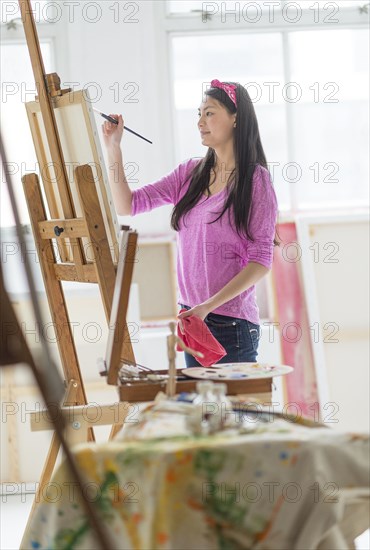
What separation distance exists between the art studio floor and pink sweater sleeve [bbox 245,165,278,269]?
44.1 inches

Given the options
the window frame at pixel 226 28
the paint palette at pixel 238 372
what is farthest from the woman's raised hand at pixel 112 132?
the window frame at pixel 226 28

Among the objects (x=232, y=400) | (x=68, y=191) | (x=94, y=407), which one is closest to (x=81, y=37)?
(x=68, y=191)

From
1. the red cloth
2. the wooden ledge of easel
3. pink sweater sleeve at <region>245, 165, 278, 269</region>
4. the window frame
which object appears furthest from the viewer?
the window frame

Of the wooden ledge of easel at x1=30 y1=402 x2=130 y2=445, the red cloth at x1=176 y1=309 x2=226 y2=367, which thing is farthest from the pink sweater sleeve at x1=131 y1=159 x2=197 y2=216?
the wooden ledge of easel at x1=30 y1=402 x2=130 y2=445

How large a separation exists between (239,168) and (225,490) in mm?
1514

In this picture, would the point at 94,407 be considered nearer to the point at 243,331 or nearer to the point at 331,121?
the point at 243,331

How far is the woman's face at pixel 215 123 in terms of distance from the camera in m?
2.80

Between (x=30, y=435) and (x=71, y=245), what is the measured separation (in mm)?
1655

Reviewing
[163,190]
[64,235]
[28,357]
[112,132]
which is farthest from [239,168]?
[28,357]

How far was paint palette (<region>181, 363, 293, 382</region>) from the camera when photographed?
1898mm

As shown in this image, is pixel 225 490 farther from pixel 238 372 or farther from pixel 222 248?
pixel 222 248

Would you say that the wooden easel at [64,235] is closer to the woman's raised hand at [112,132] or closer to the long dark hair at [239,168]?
the woman's raised hand at [112,132]

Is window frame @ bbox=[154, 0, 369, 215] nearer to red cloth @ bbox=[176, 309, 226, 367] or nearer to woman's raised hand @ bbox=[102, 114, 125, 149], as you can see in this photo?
woman's raised hand @ bbox=[102, 114, 125, 149]

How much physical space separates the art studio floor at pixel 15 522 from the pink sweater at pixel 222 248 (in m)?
1.06
